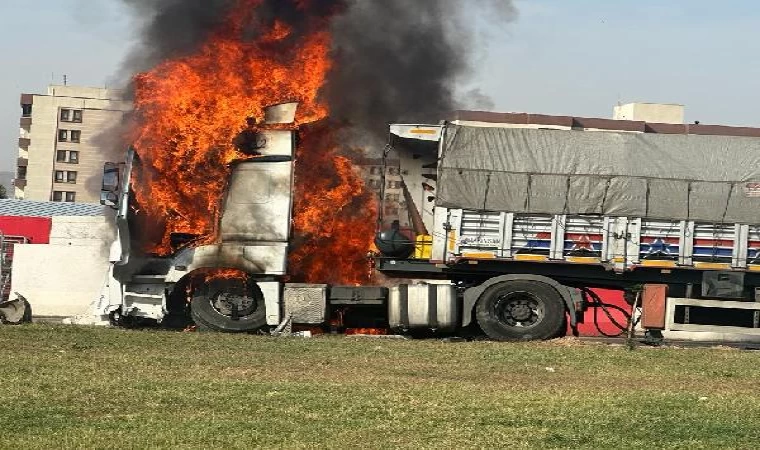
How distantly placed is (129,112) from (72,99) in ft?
364

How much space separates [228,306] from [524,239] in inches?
221

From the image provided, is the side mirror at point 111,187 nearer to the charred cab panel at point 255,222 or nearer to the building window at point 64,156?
the charred cab panel at point 255,222

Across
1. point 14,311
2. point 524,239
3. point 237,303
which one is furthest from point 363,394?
point 14,311

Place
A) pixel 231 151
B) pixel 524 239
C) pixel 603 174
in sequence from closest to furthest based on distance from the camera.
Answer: pixel 603 174 < pixel 524 239 < pixel 231 151

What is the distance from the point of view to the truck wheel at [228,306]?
2264 cm

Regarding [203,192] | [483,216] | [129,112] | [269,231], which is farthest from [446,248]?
[129,112]

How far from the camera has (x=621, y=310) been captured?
2250cm

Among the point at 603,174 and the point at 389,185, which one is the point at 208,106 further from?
the point at 603,174

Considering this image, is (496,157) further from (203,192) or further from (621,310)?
(203,192)

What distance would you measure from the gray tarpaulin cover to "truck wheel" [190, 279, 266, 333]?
13.2 feet

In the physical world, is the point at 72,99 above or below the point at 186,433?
above

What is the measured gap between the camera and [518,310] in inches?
862

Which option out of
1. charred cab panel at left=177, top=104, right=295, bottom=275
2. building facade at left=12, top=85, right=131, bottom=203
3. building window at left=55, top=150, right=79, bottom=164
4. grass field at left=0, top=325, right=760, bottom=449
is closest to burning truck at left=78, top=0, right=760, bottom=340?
charred cab panel at left=177, top=104, right=295, bottom=275

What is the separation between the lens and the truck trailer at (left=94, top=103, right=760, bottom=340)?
21.4m
